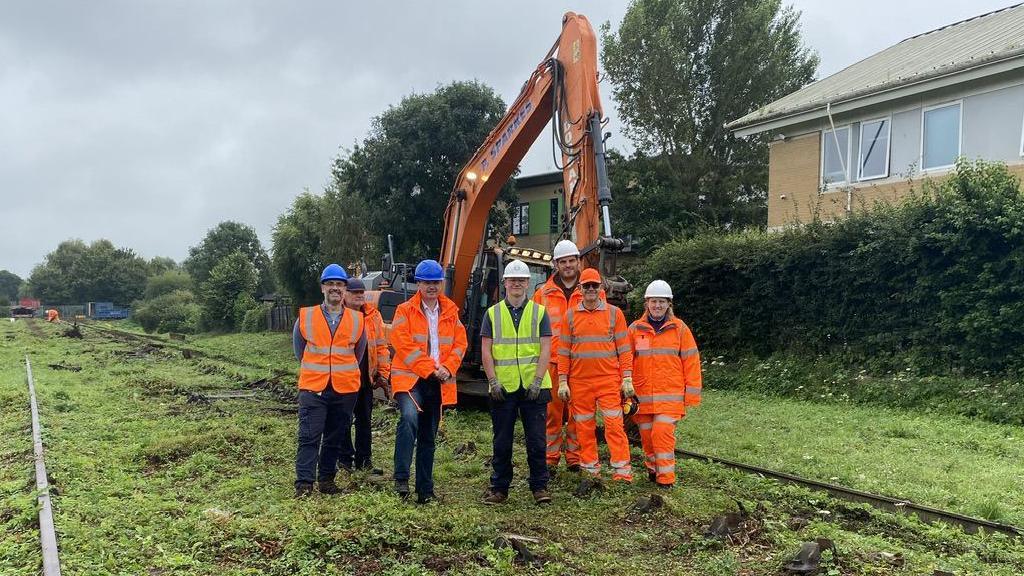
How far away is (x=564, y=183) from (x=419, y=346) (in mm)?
3565

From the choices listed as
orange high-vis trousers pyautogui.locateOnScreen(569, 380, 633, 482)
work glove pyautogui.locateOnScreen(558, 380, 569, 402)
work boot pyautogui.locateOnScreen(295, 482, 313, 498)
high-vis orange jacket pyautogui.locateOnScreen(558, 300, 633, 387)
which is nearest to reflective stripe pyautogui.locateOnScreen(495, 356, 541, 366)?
work glove pyautogui.locateOnScreen(558, 380, 569, 402)

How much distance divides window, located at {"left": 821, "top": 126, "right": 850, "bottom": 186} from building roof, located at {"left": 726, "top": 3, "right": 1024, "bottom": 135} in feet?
2.01

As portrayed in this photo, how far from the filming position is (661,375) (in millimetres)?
5898

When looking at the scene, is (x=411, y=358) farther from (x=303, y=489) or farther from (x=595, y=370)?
(x=595, y=370)

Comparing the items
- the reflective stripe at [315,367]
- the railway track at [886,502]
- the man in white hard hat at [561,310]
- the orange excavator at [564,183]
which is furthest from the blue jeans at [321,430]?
the railway track at [886,502]

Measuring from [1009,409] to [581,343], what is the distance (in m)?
6.36

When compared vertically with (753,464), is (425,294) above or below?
above

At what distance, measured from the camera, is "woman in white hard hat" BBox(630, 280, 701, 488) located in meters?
5.79

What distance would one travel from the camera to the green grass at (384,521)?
4.01m

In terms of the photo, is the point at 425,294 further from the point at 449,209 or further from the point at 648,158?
the point at 648,158

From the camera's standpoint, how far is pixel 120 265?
268ft

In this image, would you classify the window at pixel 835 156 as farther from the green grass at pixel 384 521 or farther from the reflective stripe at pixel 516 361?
the reflective stripe at pixel 516 361

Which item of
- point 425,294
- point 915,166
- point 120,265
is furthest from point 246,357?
point 120,265

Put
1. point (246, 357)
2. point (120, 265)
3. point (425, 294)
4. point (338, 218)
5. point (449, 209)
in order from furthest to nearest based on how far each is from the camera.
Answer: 1. point (120, 265)
2. point (338, 218)
3. point (246, 357)
4. point (449, 209)
5. point (425, 294)
